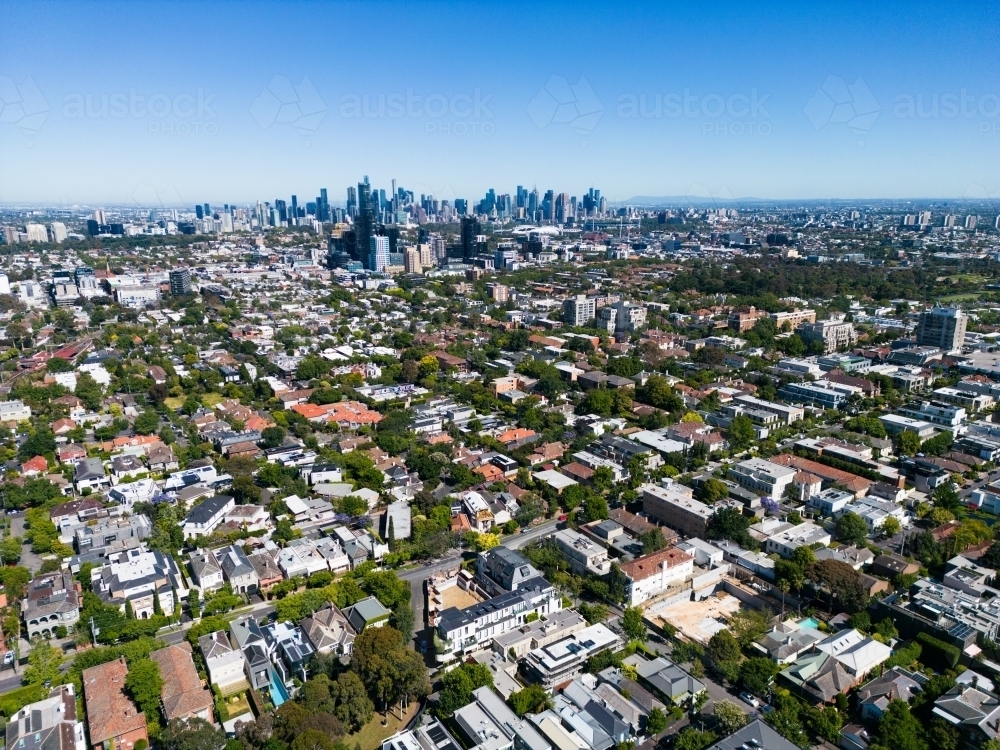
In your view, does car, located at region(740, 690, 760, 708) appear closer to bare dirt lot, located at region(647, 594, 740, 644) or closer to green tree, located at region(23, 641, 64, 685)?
bare dirt lot, located at region(647, 594, 740, 644)

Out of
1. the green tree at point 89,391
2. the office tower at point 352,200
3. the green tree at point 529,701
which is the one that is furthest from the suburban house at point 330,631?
the office tower at point 352,200

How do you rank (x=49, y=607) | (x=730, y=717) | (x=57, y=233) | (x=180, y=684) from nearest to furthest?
1. (x=730, y=717)
2. (x=180, y=684)
3. (x=49, y=607)
4. (x=57, y=233)

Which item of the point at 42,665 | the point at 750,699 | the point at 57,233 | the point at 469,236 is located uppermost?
the point at 469,236

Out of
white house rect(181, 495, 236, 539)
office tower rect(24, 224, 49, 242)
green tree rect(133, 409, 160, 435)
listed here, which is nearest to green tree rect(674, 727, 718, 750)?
white house rect(181, 495, 236, 539)

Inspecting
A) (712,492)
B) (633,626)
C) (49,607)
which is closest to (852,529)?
(712,492)

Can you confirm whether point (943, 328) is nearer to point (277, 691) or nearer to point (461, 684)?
point (461, 684)
